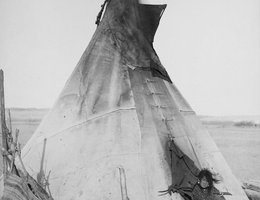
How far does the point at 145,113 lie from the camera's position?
4.92 metres

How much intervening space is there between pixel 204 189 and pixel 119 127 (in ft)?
5.82

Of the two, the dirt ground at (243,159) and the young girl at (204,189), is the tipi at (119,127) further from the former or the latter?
the dirt ground at (243,159)

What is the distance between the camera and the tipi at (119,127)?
4.38 meters

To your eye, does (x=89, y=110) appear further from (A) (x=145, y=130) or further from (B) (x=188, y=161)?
(B) (x=188, y=161)

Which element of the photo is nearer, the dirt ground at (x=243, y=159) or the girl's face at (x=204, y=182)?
the girl's face at (x=204, y=182)

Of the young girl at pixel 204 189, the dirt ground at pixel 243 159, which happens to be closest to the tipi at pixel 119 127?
the young girl at pixel 204 189

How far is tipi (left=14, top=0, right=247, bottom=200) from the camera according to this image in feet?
14.4

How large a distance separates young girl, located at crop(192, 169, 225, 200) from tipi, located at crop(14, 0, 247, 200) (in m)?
0.35

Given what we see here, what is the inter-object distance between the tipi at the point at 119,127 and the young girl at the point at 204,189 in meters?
0.35

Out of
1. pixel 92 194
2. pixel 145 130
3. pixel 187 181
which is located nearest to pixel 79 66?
pixel 145 130

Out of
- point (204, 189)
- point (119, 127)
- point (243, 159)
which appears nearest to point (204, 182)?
point (204, 189)

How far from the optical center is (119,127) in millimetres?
4805

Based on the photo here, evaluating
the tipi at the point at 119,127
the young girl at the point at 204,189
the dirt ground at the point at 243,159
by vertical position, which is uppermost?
the dirt ground at the point at 243,159

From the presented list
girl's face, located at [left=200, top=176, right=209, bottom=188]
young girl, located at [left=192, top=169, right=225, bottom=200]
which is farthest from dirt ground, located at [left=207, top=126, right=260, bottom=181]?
girl's face, located at [left=200, top=176, right=209, bottom=188]
